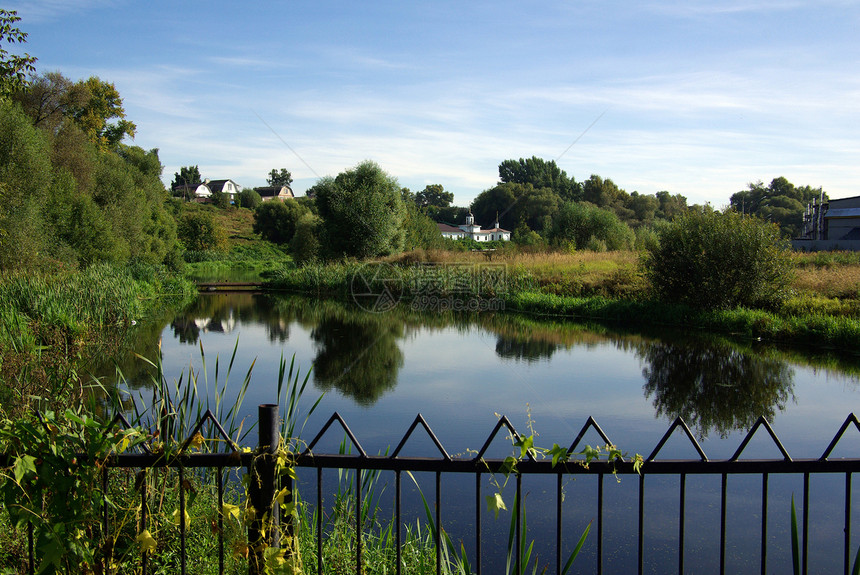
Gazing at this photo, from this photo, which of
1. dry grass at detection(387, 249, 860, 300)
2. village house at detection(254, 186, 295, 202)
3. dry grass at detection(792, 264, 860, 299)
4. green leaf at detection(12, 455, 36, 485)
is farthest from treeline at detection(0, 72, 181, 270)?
village house at detection(254, 186, 295, 202)

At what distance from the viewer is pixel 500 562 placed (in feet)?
13.2

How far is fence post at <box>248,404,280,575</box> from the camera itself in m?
1.96

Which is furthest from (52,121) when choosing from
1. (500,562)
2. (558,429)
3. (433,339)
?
(500,562)

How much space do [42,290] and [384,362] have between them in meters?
6.95

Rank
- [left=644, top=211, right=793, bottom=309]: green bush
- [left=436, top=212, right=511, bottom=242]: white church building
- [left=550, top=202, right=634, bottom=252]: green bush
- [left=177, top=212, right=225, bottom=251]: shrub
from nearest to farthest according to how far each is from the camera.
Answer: [left=644, top=211, right=793, bottom=309]: green bush
[left=550, top=202, right=634, bottom=252]: green bush
[left=177, top=212, right=225, bottom=251]: shrub
[left=436, top=212, right=511, bottom=242]: white church building

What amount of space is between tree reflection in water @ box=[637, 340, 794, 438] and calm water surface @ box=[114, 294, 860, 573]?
4 centimetres

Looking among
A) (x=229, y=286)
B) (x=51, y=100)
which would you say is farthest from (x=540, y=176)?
(x=51, y=100)

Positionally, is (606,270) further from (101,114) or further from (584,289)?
(101,114)

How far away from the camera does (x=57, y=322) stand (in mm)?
11211

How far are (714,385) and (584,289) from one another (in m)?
10.7

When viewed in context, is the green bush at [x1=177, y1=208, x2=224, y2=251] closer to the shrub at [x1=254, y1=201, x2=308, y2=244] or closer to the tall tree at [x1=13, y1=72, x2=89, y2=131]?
the shrub at [x1=254, y1=201, x2=308, y2=244]

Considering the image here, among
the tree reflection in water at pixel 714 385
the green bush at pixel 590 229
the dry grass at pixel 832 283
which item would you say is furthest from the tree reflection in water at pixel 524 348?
the green bush at pixel 590 229

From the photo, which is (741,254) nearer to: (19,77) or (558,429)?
(558,429)

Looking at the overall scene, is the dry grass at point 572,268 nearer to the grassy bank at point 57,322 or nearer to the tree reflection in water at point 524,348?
the tree reflection in water at point 524,348
